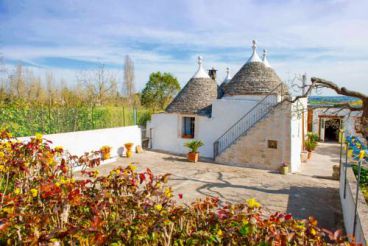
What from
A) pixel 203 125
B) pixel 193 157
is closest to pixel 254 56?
pixel 203 125

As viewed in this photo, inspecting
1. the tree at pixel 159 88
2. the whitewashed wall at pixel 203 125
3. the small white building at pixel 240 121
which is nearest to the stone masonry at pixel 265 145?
the small white building at pixel 240 121

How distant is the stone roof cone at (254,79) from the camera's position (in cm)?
1668

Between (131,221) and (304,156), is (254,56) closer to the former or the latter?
(304,156)

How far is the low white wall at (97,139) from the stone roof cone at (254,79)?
6540 millimetres

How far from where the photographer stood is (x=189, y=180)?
38.5 ft

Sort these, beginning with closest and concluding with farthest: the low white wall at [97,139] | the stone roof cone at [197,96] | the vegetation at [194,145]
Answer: the low white wall at [97,139]
the vegetation at [194,145]
the stone roof cone at [197,96]

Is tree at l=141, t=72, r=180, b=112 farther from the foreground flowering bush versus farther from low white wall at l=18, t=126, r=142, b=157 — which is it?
the foreground flowering bush

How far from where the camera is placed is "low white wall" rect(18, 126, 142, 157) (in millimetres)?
12952

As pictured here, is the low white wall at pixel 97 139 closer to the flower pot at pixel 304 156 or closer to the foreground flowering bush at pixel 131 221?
the foreground flowering bush at pixel 131 221

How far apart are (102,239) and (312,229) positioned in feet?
7.05

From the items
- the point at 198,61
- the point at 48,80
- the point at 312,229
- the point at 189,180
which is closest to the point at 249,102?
Answer: the point at 198,61

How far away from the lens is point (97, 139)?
14.8 metres

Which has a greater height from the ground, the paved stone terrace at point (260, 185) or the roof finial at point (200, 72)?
the roof finial at point (200, 72)

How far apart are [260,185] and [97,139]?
859 cm
